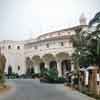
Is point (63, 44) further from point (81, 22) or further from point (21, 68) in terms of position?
point (21, 68)

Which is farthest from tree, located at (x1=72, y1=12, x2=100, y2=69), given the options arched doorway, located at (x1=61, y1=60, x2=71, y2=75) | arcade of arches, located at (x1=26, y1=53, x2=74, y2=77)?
arched doorway, located at (x1=61, y1=60, x2=71, y2=75)

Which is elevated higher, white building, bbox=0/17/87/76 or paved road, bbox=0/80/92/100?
white building, bbox=0/17/87/76

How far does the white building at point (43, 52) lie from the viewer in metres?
60.2

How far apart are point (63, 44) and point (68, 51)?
1910 mm

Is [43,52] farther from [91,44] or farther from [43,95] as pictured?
[43,95]

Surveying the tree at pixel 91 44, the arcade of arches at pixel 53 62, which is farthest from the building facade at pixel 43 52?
the tree at pixel 91 44

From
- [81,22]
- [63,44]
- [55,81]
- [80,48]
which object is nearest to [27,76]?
[63,44]

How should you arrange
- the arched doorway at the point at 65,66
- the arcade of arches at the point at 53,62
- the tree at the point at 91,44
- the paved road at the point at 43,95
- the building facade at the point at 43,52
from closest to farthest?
the paved road at the point at 43,95 → the tree at the point at 91,44 → the building facade at the point at 43,52 → the arcade of arches at the point at 53,62 → the arched doorway at the point at 65,66

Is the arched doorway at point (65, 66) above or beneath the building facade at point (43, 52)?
beneath

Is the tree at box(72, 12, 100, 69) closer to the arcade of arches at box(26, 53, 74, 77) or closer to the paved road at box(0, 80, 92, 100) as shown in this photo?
the paved road at box(0, 80, 92, 100)

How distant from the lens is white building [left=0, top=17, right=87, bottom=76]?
6025 cm

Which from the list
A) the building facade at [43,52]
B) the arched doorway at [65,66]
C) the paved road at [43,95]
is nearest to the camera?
the paved road at [43,95]

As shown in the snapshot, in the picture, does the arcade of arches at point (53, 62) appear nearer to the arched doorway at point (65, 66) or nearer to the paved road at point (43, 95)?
the arched doorway at point (65, 66)

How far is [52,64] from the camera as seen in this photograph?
65.2 metres
